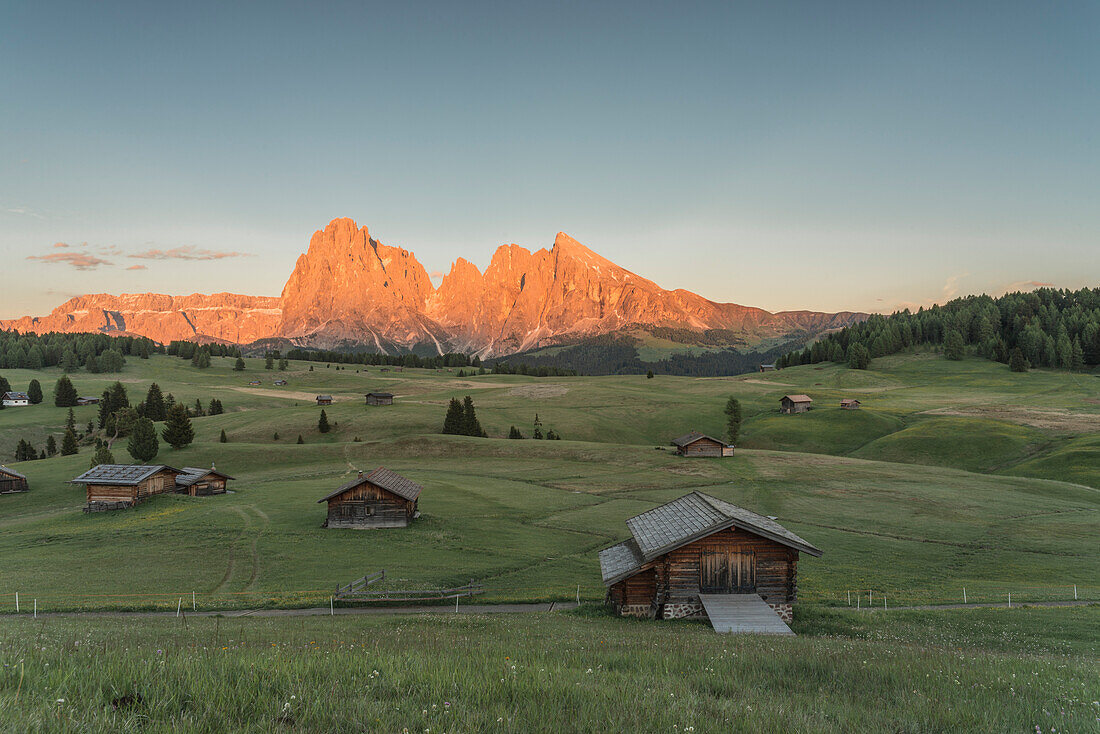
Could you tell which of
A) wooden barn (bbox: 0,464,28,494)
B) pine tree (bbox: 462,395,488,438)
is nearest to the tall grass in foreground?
wooden barn (bbox: 0,464,28,494)

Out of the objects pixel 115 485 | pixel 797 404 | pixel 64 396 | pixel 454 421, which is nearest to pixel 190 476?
pixel 115 485

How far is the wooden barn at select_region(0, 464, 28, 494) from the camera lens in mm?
72750

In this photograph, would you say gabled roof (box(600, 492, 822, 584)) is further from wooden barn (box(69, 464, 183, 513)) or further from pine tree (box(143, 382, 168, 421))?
pine tree (box(143, 382, 168, 421))

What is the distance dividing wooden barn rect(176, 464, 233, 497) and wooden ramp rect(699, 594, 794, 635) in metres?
67.3

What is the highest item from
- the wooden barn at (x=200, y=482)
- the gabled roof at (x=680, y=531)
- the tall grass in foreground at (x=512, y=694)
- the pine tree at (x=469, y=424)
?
the tall grass in foreground at (x=512, y=694)

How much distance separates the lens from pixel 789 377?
190 metres

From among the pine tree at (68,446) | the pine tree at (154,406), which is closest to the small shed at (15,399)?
the pine tree at (154,406)

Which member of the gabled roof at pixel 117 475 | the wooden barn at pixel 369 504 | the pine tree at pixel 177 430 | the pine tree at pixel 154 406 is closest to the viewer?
the wooden barn at pixel 369 504

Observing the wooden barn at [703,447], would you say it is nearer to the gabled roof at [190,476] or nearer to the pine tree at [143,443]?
the gabled roof at [190,476]

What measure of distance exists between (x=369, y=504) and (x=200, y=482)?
3221cm

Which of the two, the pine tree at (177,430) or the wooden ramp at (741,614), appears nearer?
the wooden ramp at (741,614)

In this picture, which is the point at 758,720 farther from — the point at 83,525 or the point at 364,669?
the point at 83,525

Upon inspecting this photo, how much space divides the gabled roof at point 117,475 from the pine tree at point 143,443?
82.2 feet

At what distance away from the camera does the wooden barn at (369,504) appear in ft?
183
